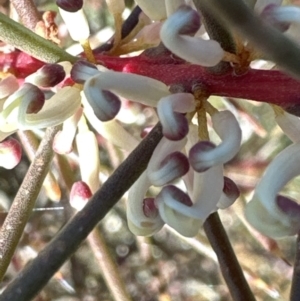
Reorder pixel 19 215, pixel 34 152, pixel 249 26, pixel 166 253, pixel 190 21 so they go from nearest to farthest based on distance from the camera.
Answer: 1. pixel 249 26
2. pixel 190 21
3. pixel 19 215
4. pixel 34 152
5. pixel 166 253

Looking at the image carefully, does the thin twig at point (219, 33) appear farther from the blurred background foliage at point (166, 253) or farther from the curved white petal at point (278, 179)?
the blurred background foliage at point (166, 253)

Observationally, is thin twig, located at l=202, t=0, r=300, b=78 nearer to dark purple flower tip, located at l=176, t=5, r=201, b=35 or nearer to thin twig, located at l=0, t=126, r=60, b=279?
→ dark purple flower tip, located at l=176, t=5, r=201, b=35

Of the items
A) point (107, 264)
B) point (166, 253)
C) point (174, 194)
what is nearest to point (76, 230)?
point (174, 194)

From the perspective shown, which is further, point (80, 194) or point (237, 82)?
point (80, 194)

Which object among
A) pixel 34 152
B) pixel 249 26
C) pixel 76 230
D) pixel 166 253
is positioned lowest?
pixel 166 253

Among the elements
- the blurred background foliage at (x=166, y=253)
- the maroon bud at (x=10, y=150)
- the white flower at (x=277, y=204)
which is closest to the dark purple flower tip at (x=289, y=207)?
the white flower at (x=277, y=204)

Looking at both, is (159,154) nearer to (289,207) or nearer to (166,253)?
(289,207)

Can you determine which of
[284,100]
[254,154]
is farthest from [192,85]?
[254,154]
